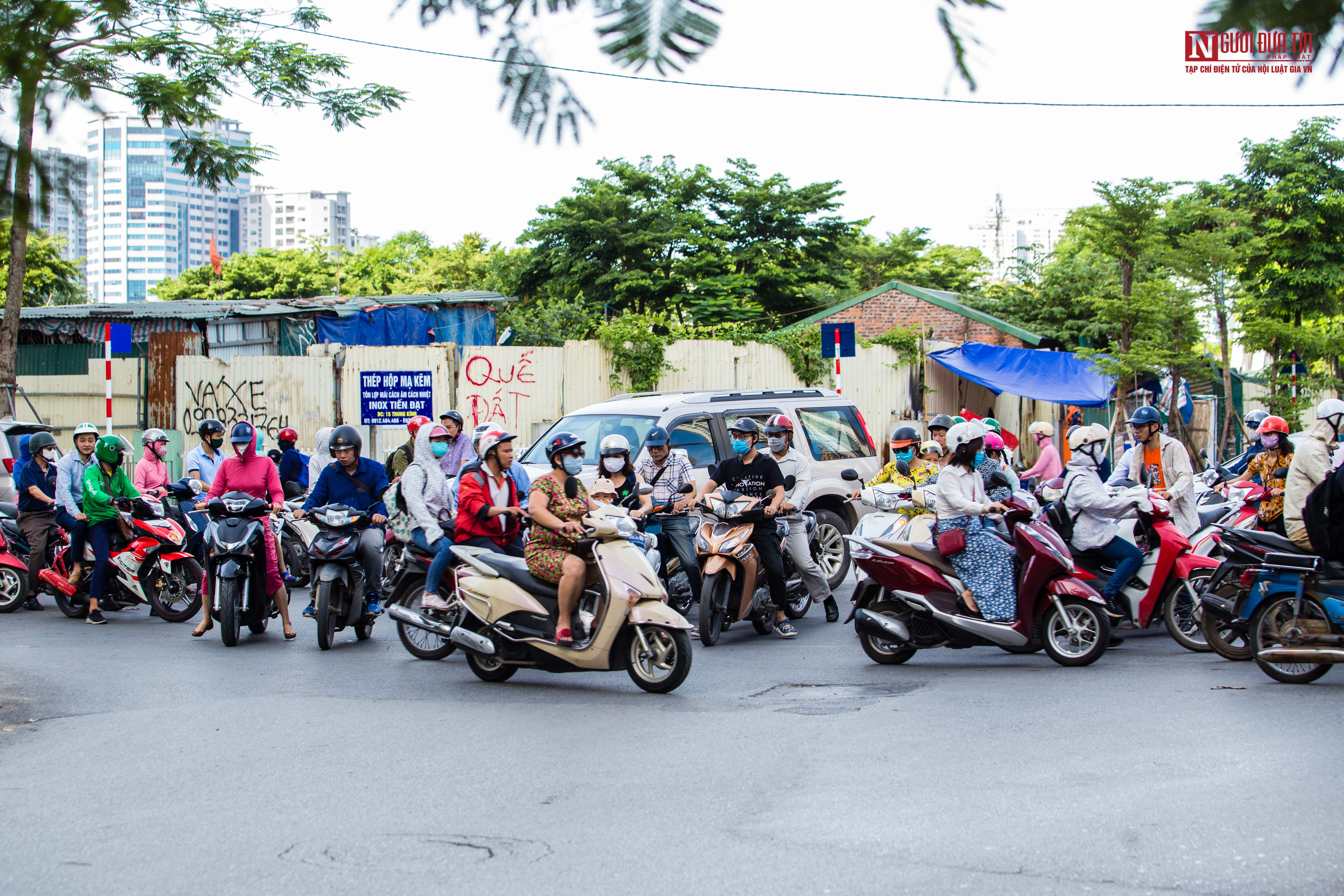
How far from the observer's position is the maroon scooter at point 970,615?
7.48m

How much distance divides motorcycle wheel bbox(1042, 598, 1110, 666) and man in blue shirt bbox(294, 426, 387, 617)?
15.5ft

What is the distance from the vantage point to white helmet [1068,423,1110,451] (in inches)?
332

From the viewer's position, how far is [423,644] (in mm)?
8328

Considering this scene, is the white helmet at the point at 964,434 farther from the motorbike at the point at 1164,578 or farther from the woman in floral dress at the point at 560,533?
the woman in floral dress at the point at 560,533

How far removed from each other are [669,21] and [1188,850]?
3.57 m

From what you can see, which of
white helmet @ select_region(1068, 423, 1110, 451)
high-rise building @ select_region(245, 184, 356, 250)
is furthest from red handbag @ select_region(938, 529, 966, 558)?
high-rise building @ select_region(245, 184, 356, 250)

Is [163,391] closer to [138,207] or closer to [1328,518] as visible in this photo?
[1328,518]

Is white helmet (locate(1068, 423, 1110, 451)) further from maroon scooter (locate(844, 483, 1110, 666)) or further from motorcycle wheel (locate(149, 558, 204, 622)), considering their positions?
motorcycle wheel (locate(149, 558, 204, 622))

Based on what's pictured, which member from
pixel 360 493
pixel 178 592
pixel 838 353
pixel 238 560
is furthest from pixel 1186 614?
pixel 838 353

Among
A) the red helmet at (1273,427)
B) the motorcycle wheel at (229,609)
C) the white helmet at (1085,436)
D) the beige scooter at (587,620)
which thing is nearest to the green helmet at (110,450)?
the motorcycle wheel at (229,609)

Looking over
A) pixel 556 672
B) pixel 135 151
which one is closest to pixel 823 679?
pixel 556 672

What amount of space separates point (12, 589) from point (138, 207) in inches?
413

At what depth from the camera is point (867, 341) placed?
2095cm

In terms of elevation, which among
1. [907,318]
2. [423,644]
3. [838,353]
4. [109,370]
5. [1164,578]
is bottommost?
[423,644]
